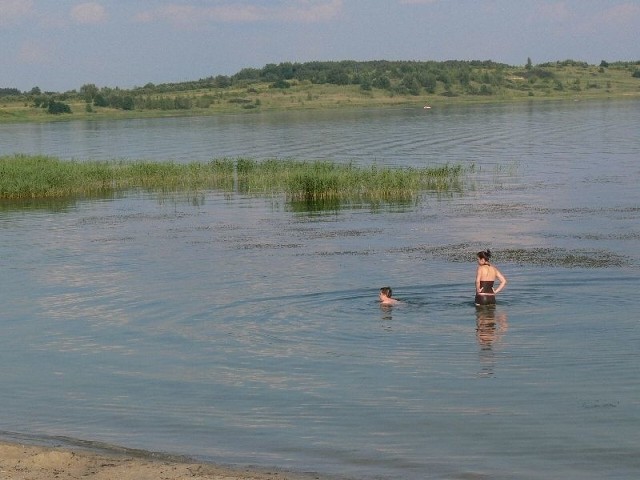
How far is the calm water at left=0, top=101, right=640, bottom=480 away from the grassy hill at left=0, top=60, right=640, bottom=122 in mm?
103391

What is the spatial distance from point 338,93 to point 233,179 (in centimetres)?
10719

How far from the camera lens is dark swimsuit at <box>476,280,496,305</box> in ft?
→ 68.3

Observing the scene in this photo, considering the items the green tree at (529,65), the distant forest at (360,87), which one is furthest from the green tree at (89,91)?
the green tree at (529,65)

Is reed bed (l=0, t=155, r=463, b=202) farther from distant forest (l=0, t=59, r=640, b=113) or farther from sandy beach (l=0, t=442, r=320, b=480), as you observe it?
distant forest (l=0, t=59, r=640, b=113)

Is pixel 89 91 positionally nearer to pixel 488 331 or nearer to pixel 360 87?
pixel 360 87

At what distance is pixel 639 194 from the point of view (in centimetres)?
3956

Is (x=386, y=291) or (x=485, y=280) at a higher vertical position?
(x=485, y=280)

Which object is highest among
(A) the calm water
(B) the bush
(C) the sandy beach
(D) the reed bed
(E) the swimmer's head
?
(B) the bush

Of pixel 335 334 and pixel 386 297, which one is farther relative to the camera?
pixel 386 297

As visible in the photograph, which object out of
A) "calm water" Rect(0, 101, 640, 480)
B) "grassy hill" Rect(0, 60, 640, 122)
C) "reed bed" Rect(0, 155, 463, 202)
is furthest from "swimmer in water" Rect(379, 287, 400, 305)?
"grassy hill" Rect(0, 60, 640, 122)

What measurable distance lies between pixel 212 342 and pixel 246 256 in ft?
31.8

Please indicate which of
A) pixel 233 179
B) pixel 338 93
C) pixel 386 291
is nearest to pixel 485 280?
pixel 386 291

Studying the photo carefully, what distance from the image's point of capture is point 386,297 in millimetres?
21062

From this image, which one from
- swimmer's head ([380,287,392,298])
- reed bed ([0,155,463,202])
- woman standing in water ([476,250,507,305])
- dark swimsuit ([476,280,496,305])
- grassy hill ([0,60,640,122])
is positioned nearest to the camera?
woman standing in water ([476,250,507,305])
